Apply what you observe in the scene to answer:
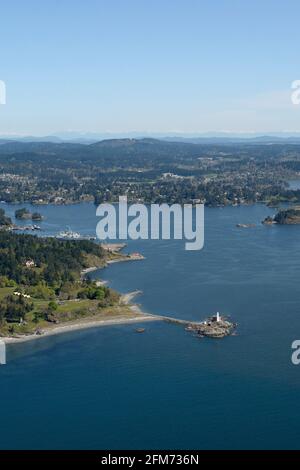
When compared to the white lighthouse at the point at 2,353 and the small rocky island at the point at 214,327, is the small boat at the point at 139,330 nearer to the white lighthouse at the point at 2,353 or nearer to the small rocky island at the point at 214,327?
the small rocky island at the point at 214,327

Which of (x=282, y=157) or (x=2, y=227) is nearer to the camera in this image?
(x=2, y=227)

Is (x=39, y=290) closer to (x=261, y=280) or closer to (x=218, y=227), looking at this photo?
(x=261, y=280)

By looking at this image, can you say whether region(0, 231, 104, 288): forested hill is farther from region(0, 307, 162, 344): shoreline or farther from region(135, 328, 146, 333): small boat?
region(135, 328, 146, 333): small boat

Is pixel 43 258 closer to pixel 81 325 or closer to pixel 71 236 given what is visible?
pixel 81 325

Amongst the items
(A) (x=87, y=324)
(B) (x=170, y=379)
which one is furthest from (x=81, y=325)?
(B) (x=170, y=379)

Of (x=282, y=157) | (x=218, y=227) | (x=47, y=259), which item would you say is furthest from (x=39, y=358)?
Result: (x=282, y=157)

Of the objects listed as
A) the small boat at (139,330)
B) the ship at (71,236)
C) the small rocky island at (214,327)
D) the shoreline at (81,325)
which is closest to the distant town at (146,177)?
the ship at (71,236)

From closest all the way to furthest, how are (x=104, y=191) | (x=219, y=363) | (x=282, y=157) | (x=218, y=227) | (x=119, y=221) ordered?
1. (x=219, y=363)
2. (x=218, y=227)
3. (x=119, y=221)
4. (x=104, y=191)
5. (x=282, y=157)
